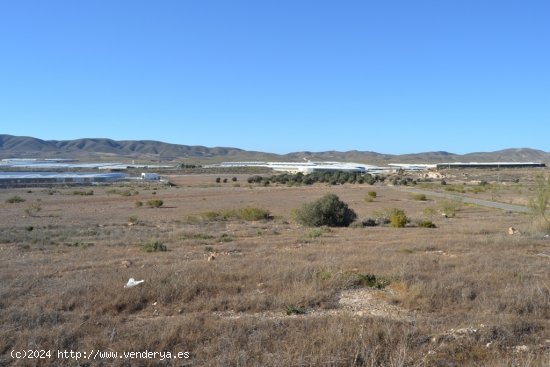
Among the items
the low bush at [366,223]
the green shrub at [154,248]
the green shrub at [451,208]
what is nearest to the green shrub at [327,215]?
the low bush at [366,223]

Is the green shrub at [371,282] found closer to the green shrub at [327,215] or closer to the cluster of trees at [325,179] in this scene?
the green shrub at [327,215]

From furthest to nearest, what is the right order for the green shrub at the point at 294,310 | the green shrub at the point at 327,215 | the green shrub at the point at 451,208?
the green shrub at the point at 451,208 < the green shrub at the point at 327,215 < the green shrub at the point at 294,310

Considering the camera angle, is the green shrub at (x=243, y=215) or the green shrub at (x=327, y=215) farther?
the green shrub at (x=243, y=215)

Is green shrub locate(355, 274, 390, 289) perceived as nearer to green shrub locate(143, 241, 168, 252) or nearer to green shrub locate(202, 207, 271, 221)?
green shrub locate(143, 241, 168, 252)

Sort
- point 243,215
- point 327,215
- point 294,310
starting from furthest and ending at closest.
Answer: point 243,215
point 327,215
point 294,310

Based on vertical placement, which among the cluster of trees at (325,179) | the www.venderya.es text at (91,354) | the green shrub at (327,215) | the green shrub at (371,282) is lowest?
the cluster of trees at (325,179)

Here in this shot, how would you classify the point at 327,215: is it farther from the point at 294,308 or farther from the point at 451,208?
the point at 294,308

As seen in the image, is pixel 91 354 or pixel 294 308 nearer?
pixel 91 354

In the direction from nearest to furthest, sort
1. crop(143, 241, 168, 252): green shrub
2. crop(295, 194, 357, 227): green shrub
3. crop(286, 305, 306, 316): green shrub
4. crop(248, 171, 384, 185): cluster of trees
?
crop(286, 305, 306, 316): green shrub → crop(143, 241, 168, 252): green shrub → crop(295, 194, 357, 227): green shrub → crop(248, 171, 384, 185): cluster of trees

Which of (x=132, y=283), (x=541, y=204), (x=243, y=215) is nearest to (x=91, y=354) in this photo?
(x=132, y=283)

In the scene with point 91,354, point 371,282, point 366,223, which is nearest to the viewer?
point 91,354

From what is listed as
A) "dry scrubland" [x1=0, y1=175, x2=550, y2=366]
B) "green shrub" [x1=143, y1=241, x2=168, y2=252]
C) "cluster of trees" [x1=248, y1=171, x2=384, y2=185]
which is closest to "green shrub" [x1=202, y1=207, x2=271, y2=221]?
"green shrub" [x1=143, y1=241, x2=168, y2=252]

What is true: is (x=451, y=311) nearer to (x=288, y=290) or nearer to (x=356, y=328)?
(x=356, y=328)

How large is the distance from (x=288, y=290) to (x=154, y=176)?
391 feet
